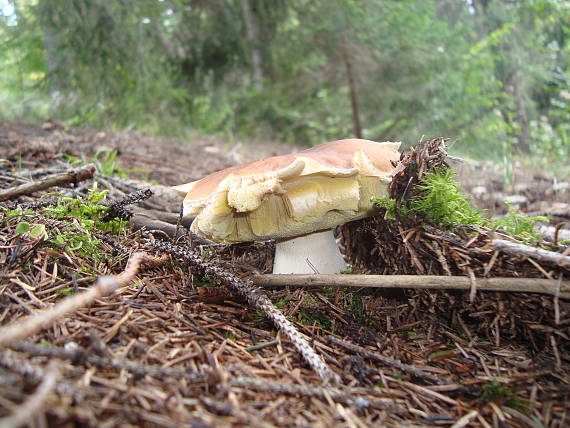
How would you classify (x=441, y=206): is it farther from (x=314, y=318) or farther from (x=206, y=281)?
(x=206, y=281)

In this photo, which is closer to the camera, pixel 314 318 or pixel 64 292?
pixel 64 292

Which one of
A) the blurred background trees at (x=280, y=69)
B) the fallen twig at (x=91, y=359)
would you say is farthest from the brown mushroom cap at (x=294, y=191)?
the blurred background trees at (x=280, y=69)

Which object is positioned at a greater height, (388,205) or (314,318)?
(388,205)

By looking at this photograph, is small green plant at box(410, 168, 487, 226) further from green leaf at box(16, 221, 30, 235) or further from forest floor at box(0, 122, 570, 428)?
green leaf at box(16, 221, 30, 235)

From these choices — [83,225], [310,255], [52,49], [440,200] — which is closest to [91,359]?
[83,225]

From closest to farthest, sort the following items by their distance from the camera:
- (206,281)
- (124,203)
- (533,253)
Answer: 1. (533,253)
2. (206,281)
3. (124,203)

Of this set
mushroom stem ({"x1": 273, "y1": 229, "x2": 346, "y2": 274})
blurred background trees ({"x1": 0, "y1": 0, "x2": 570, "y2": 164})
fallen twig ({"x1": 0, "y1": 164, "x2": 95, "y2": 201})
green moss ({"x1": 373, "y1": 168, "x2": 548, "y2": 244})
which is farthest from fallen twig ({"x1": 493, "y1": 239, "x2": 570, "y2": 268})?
blurred background trees ({"x1": 0, "y1": 0, "x2": 570, "y2": 164})
